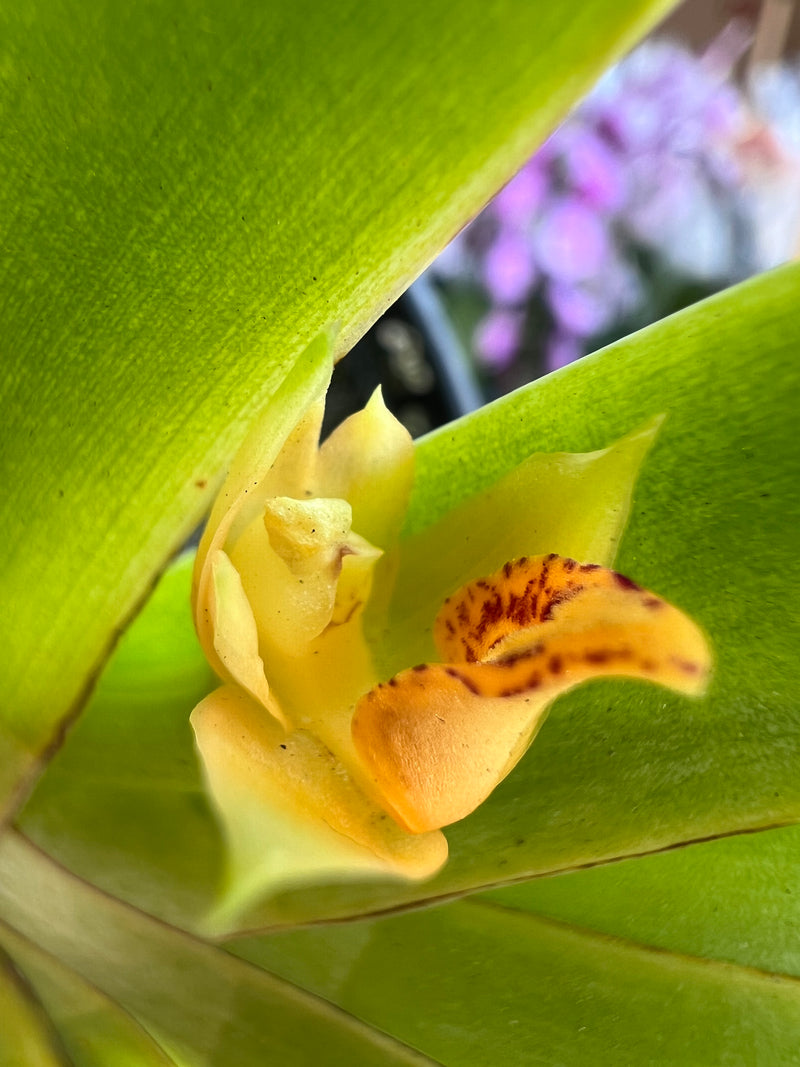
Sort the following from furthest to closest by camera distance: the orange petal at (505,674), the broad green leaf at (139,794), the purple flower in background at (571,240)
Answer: the purple flower in background at (571,240) < the broad green leaf at (139,794) < the orange petal at (505,674)

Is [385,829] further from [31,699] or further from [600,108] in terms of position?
[600,108]

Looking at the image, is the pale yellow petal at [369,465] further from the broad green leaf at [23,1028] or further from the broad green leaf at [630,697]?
the broad green leaf at [23,1028]

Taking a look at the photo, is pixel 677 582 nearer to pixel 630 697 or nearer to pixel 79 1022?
pixel 630 697

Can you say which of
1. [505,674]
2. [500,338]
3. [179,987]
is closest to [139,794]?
[179,987]

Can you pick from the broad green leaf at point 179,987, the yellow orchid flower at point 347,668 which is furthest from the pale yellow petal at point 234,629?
the broad green leaf at point 179,987

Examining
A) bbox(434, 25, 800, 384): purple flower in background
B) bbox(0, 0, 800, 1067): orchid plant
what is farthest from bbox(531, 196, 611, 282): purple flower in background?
bbox(0, 0, 800, 1067): orchid plant

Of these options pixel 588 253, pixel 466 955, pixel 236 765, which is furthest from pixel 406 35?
pixel 588 253

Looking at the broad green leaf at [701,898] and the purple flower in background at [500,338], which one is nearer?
the broad green leaf at [701,898]


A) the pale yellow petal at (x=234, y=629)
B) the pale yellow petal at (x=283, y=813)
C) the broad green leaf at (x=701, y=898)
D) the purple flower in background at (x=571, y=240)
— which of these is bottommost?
the broad green leaf at (x=701, y=898)
